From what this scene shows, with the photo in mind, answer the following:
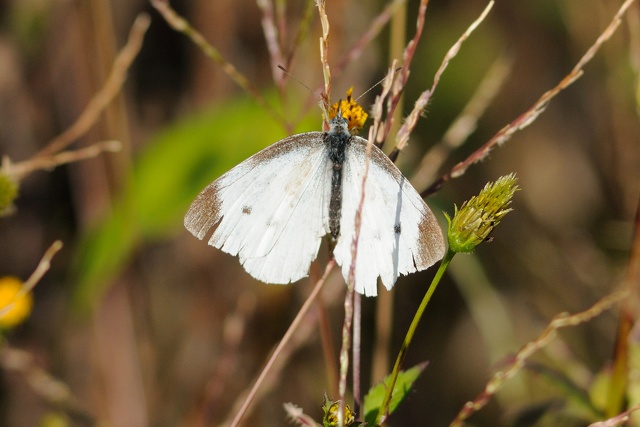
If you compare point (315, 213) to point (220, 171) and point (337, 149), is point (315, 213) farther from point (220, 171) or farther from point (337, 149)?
point (220, 171)

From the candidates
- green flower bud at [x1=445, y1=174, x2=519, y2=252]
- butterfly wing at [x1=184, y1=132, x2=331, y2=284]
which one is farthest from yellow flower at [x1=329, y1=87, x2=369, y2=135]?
green flower bud at [x1=445, y1=174, x2=519, y2=252]

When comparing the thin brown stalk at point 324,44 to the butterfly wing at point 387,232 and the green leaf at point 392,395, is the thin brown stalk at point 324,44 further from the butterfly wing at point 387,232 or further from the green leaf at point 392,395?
the green leaf at point 392,395

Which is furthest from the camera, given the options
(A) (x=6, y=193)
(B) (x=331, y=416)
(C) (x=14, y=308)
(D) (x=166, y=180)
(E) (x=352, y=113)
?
(D) (x=166, y=180)

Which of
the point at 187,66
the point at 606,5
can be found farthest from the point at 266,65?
the point at 606,5

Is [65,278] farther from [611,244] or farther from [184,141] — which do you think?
[611,244]

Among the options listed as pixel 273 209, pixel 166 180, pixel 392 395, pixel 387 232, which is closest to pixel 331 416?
pixel 392 395

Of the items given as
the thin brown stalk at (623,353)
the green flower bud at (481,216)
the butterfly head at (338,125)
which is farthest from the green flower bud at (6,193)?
the thin brown stalk at (623,353)
